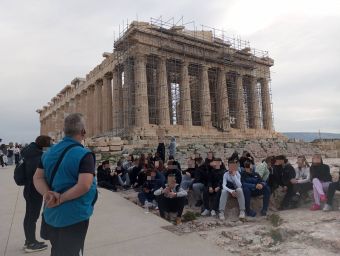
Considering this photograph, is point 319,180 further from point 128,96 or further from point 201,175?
point 128,96

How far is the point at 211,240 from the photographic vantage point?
559cm

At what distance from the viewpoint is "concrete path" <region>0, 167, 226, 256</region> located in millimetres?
4910

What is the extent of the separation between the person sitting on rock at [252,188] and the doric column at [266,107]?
28.9 metres

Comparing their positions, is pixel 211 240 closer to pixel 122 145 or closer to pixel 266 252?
pixel 266 252

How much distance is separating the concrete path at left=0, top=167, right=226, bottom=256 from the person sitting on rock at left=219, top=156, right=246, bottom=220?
1.50m

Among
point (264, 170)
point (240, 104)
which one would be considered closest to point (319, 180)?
point (264, 170)

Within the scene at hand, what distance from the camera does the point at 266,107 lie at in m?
Answer: 35.9

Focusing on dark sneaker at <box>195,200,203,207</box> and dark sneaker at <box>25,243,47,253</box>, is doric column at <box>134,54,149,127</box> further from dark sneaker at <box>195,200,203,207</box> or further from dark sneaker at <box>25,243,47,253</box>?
dark sneaker at <box>25,243,47,253</box>

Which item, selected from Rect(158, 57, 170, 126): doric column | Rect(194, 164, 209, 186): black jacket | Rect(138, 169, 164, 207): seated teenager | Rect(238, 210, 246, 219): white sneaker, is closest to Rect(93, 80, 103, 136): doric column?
Rect(158, 57, 170, 126): doric column

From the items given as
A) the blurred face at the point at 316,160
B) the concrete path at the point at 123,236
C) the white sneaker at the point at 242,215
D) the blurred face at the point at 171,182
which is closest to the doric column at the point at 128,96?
the concrete path at the point at 123,236

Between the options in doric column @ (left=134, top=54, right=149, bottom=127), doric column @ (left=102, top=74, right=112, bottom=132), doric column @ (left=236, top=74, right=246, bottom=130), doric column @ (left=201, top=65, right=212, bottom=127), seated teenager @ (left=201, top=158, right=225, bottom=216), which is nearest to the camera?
seated teenager @ (left=201, top=158, right=225, bottom=216)

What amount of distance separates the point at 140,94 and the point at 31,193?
21.2 m

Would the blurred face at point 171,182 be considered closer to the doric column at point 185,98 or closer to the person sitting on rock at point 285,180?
the person sitting on rock at point 285,180

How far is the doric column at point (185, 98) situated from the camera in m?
28.2
